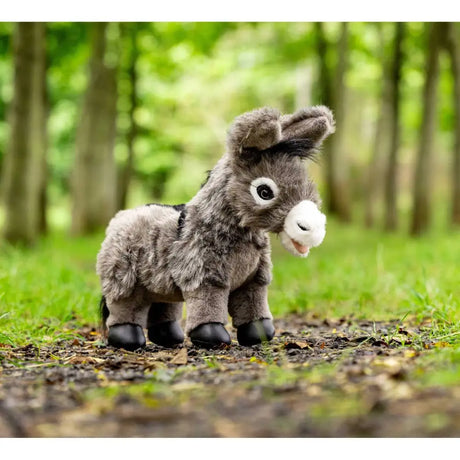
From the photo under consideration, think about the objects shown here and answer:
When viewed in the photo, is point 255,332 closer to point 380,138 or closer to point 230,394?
point 230,394

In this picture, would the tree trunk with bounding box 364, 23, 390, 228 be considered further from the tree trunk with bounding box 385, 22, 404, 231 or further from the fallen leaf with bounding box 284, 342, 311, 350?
the fallen leaf with bounding box 284, 342, 311, 350

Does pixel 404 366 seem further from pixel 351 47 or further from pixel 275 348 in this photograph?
pixel 351 47

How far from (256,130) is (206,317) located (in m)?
1.13

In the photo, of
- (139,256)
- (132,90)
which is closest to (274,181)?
(139,256)

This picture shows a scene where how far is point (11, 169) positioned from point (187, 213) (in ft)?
22.6

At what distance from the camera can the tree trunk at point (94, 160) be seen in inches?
595

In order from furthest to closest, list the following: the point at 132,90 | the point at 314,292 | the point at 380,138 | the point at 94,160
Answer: the point at 380,138 → the point at 132,90 → the point at 94,160 → the point at 314,292

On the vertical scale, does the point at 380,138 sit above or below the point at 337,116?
below

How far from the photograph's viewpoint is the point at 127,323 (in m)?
4.19

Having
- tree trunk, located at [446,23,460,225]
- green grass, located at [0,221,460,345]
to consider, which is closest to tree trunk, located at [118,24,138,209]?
tree trunk, located at [446,23,460,225]

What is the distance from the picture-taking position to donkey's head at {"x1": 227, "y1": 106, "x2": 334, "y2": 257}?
3.78 metres

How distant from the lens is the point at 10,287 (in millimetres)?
5766

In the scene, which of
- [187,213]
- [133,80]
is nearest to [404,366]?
[187,213]

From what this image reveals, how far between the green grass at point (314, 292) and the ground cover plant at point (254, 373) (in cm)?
2
